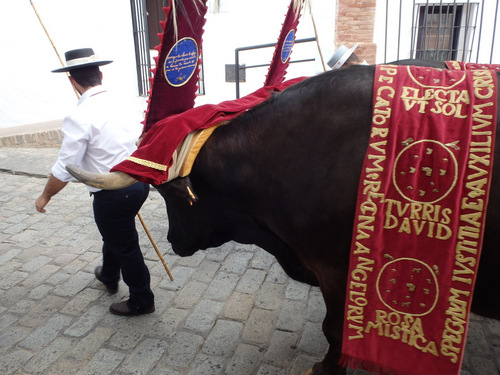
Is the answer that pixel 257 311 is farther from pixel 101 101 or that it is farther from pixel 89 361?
pixel 101 101

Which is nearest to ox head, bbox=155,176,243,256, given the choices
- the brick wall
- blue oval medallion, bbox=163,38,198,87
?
blue oval medallion, bbox=163,38,198,87

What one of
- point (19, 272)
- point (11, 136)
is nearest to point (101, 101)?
point (19, 272)

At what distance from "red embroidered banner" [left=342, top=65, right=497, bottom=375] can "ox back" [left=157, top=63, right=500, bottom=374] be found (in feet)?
0.24

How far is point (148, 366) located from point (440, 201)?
209 centimetres

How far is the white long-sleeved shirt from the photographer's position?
277cm

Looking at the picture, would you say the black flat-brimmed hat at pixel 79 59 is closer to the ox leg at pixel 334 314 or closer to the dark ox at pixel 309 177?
the dark ox at pixel 309 177

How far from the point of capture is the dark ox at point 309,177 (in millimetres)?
1788

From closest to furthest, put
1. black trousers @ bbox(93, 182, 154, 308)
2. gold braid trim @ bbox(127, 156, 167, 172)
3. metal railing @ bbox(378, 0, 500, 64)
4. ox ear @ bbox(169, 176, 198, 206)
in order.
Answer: gold braid trim @ bbox(127, 156, 167, 172) < ox ear @ bbox(169, 176, 198, 206) < black trousers @ bbox(93, 182, 154, 308) < metal railing @ bbox(378, 0, 500, 64)

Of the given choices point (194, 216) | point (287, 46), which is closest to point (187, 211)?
point (194, 216)

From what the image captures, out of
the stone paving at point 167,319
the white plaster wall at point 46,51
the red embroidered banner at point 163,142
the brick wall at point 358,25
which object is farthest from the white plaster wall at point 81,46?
the red embroidered banner at point 163,142

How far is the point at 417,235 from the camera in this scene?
173 cm

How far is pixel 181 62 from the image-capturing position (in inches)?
91.3

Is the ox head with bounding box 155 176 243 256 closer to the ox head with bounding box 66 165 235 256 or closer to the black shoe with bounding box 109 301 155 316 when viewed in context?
the ox head with bounding box 66 165 235 256

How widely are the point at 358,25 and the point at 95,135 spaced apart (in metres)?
4.76
